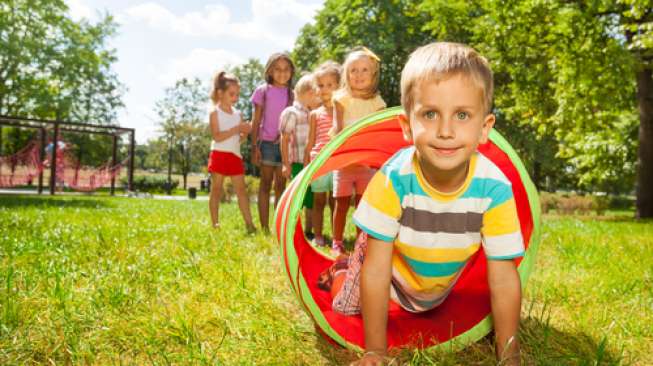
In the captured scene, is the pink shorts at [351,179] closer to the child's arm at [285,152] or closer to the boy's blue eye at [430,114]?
the child's arm at [285,152]

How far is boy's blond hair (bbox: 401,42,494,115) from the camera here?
1.82m

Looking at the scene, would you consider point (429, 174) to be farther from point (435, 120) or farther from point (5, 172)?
point (5, 172)

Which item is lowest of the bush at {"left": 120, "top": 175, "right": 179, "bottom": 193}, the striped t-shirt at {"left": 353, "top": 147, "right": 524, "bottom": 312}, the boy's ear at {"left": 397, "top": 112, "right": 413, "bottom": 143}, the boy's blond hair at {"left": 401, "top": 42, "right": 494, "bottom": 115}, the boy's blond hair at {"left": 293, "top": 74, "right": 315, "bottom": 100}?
the bush at {"left": 120, "top": 175, "right": 179, "bottom": 193}

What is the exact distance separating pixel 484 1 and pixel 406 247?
13873 mm

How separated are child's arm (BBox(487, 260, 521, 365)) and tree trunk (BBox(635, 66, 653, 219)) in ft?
47.6

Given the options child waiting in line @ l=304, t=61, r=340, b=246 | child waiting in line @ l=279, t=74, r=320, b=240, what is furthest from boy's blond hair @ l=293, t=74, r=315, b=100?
child waiting in line @ l=304, t=61, r=340, b=246

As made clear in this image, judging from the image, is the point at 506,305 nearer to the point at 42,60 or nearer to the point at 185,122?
the point at 42,60

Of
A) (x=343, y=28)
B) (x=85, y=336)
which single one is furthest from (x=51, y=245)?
(x=343, y=28)

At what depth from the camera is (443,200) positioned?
Result: 2.03m

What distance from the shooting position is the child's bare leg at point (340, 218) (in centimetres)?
485

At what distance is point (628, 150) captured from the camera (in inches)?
664

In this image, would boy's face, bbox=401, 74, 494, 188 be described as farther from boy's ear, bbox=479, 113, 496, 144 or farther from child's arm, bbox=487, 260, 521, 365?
child's arm, bbox=487, 260, 521, 365

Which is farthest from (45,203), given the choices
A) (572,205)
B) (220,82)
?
(572,205)

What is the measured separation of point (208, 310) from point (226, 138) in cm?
368
